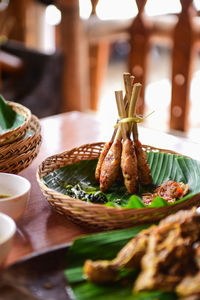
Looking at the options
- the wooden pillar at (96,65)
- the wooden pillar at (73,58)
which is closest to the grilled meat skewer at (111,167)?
the wooden pillar at (73,58)

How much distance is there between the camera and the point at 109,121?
223cm

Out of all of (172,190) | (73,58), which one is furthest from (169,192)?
(73,58)

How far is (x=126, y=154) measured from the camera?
1.30m

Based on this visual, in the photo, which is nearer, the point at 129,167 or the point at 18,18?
the point at 129,167

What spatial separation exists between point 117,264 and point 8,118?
887 millimetres

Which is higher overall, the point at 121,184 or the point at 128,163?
the point at 128,163

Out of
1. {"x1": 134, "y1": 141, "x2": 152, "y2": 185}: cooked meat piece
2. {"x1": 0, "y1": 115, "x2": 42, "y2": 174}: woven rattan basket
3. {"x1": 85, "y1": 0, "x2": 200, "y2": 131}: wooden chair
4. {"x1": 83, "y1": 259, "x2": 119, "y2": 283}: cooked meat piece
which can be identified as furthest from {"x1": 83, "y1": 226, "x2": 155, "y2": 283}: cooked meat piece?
{"x1": 85, "y1": 0, "x2": 200, "y2": 131}: wooden chair

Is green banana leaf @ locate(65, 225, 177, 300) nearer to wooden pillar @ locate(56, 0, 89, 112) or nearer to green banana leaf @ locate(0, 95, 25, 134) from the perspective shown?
green banana leaf @ locate(0, 95, 25, 134)

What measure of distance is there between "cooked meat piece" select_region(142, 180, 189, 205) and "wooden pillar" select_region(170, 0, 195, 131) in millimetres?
2107

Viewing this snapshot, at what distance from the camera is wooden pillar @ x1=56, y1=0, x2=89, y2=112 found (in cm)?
352

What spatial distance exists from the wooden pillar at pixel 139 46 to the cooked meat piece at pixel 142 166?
2198 millimetres

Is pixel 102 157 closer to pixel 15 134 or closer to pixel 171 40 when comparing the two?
pixel 15 134

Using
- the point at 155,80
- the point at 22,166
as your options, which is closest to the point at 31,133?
the point at 22,166

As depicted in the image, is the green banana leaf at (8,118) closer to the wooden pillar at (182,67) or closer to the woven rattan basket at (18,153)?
the woven rattan basket at (18,153)
